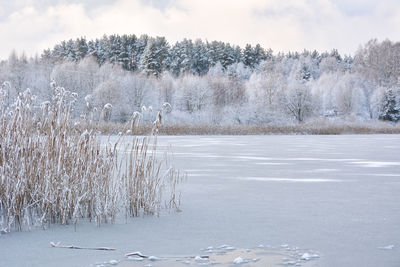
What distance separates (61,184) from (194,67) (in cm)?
5753

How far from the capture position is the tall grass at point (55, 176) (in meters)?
3.39

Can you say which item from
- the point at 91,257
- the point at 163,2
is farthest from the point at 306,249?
the point at 163,2

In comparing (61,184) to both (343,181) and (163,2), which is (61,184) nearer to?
(343,181)

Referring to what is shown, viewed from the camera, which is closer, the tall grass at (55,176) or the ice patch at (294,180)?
the tall grass at (55,176)

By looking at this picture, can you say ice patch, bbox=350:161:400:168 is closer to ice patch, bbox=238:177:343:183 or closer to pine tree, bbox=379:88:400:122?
ice patch, bbox=238:177:343:183

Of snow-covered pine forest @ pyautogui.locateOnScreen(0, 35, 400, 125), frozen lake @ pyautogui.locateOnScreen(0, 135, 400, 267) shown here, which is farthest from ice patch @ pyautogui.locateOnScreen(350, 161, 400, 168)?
snow-covered pine forest @ pyautogui.locateOnScreen(0, 35, 400, 125)

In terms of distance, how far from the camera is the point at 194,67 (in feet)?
198

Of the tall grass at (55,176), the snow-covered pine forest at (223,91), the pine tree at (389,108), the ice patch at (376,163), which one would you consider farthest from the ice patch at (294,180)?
the pine tree at (389,108)

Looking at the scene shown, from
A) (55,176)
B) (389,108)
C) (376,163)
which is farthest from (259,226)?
(389,108)

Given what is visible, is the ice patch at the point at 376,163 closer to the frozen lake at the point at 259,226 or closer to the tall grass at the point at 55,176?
the frozen lake at the point at 259,226

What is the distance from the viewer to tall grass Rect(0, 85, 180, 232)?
11.1 feet

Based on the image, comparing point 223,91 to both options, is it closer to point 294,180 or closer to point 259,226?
point 294,180

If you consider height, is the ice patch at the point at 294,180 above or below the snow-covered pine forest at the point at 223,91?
below

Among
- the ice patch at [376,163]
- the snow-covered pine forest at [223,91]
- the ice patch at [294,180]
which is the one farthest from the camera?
the snow-covered pine forest at [223,91]
